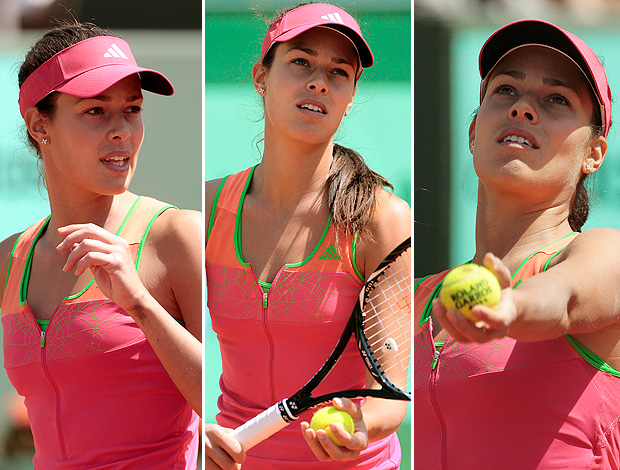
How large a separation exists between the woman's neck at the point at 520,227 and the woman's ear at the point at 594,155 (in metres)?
0.07

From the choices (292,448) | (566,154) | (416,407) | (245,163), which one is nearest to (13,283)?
(245,163)

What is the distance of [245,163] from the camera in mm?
1558

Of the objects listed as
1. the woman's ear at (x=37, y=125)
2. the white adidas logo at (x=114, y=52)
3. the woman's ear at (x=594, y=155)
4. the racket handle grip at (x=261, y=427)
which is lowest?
the racket handle grip at (x=261, y=427)

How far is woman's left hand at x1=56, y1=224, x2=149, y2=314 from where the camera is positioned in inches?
46.4

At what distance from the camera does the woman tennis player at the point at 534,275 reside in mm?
1105

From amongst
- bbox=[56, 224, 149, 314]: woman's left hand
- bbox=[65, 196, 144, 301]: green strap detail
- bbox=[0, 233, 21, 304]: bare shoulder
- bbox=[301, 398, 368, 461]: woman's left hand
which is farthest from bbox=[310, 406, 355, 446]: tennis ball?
bbox=[0, 233, 21, 304]: bare shoulder

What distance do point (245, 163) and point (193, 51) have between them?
26cm

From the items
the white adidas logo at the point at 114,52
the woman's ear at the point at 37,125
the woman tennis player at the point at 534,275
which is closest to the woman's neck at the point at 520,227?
the woman tennis player at the point at 534,275

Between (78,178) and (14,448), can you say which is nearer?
(78,178)

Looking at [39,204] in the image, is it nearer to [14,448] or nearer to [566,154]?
[14,448]

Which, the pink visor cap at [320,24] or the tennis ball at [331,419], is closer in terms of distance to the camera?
the tennis ball at [331,419]

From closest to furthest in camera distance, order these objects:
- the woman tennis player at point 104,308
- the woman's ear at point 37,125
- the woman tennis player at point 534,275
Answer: the woman tennis player at point 534,275 → the woman tennis player at point 104,308 → the woman's ear at point 37,125

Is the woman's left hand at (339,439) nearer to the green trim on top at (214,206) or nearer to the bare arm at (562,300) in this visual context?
the bare arm at (562,300)

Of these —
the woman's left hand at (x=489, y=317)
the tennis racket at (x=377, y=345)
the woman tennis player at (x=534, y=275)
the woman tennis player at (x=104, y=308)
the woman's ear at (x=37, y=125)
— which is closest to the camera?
the woman's left hand at (x=489, y=317)
